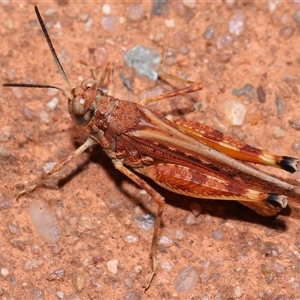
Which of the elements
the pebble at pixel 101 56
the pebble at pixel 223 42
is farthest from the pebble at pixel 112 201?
the pebble at pixel 223 42

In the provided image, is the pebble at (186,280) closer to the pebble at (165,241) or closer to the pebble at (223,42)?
the pebble at (165,241)

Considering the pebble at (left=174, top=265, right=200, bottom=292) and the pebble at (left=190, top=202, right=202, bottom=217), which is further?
the pebble at (left=190, top=202, right=202, bottom=217)

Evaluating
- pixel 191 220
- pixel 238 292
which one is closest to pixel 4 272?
pixel 191 220

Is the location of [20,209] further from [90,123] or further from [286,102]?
[286,102]

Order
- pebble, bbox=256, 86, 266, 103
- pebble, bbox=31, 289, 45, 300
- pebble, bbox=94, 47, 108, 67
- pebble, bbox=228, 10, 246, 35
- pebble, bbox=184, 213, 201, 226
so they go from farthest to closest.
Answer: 1. pebble, bbox=228, 10, 246, 35
2. pebble, bbox=94, 47, 108, 67
3. pebble, bbox=256, 86, 266, 103
4. pebble, bbox=184, 213, 201, 226
5. pebble, bbox=31, 289, 45, 300

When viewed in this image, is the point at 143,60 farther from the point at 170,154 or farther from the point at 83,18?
the point at 170,154

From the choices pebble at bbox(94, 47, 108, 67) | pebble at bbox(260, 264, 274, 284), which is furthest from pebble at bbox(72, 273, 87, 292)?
pebble at bbox(94, 47, 108, 67)

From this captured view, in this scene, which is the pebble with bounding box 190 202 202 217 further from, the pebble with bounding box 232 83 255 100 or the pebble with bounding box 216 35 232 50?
the pebble with bounding box 216 35 232 50
